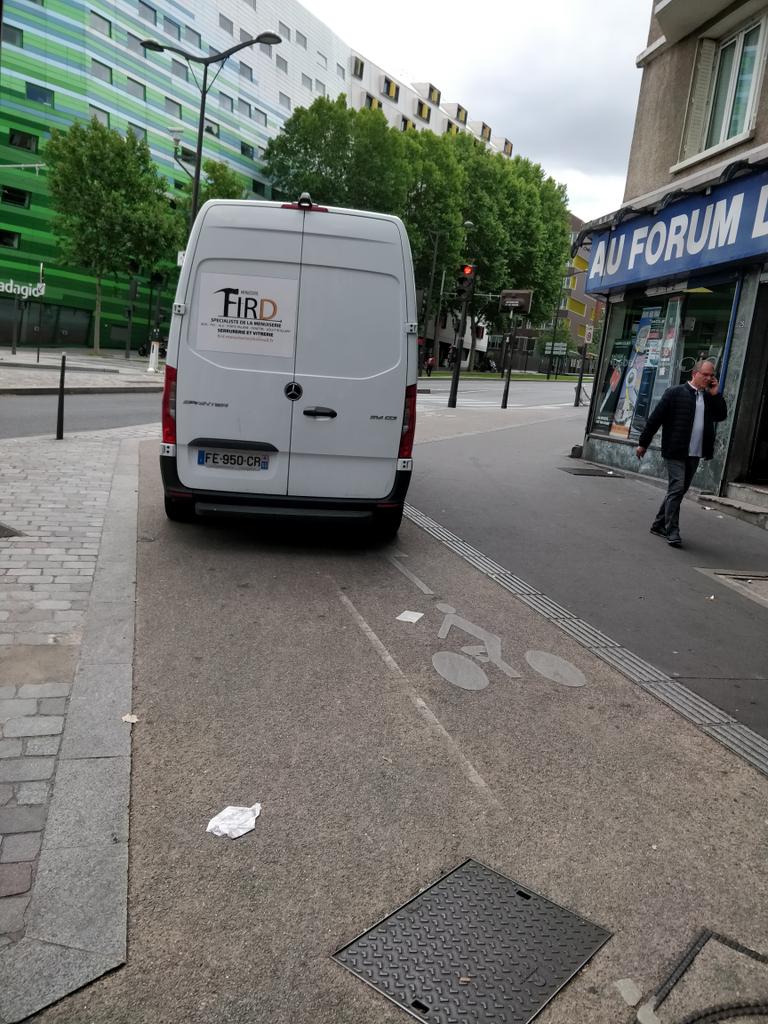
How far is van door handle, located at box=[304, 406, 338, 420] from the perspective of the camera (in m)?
6.35

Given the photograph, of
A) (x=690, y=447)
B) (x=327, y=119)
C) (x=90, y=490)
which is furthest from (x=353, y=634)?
(x=327, y=119)

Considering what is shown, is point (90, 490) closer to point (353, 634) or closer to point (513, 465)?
point (353, 634)

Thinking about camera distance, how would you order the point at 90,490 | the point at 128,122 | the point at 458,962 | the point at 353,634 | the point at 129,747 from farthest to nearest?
the point at 128,122, the point at 90,490, the point at 353,634, the point at 129,747, the point at 458,962

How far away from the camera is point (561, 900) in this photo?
2.66 metres

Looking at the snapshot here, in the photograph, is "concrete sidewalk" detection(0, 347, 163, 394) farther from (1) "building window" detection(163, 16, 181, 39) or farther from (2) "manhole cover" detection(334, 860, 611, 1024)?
A: (1) "building window" detection(163, 16, 181, 39)

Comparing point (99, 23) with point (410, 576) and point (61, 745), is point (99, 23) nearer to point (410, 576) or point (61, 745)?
point (410, 576)

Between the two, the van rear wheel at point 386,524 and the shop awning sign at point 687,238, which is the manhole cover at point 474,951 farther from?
the shop awning sign at point 687,238

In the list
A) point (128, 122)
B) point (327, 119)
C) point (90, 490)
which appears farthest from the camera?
point (327, 119)

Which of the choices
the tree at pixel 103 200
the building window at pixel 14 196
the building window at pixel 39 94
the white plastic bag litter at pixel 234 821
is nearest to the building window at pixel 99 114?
the building window at pixel 39 94

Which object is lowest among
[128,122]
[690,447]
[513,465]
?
[513,465]

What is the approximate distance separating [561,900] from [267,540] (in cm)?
475

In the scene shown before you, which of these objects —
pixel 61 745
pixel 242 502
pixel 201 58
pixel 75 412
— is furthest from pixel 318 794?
pixel 201 58

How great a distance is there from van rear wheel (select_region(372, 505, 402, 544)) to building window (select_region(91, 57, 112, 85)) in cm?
4707

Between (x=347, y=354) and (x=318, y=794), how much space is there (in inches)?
156
